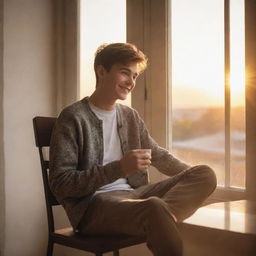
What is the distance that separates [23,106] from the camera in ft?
8.48

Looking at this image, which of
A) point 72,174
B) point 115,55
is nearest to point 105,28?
point 115,55

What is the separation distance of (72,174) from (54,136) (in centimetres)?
19

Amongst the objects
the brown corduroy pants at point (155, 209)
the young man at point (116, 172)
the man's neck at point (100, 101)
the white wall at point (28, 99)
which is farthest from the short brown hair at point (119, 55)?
the white wall at point (28, 99)

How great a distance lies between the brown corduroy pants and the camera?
132 centimetres

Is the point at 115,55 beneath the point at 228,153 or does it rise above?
above

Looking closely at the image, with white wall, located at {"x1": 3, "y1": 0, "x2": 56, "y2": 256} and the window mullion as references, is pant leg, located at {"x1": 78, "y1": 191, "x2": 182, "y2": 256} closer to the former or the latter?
the window mullion

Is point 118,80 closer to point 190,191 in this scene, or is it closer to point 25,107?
point 190,191

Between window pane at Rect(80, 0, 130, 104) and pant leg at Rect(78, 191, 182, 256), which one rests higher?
window pane at Rect(80, 0, 130, 104)

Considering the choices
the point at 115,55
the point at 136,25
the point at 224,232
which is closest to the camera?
the point at 224,232

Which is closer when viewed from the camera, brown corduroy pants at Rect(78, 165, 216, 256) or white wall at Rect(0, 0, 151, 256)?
brown corduroy pants at Rect(78, 165, 216, 256)

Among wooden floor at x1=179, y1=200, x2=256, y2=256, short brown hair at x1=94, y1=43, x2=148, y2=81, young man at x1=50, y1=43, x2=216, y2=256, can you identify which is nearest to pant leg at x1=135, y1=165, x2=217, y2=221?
young man at x1=50, y1=43, x2=216, y2=256

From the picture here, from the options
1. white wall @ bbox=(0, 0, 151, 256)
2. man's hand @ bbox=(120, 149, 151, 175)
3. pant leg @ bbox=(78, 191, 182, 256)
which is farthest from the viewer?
white wall @ bbox=(0, 0, 151, 256)

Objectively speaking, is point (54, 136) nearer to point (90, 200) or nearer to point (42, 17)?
point (90, 200)

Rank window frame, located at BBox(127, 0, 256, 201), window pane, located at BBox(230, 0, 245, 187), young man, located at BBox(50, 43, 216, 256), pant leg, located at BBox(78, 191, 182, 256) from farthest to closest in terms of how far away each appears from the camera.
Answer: window frame, located at BBox(127, 0, 256, 201) < window pane, located at BBox(230, 0, 245, 187) < young man, located at BBox(50, 43, 216, 256) < pant leg, located at BBox(78, 191, 182, 256)
